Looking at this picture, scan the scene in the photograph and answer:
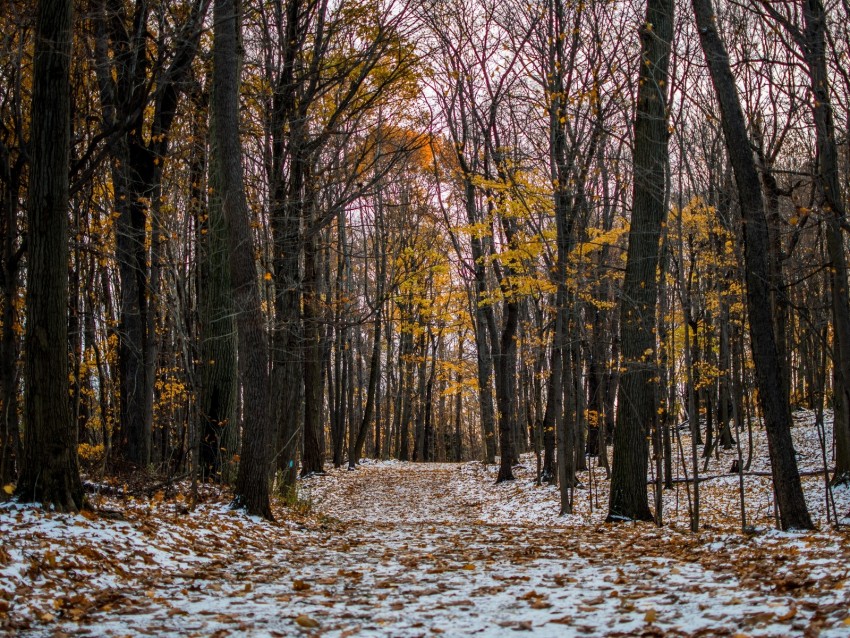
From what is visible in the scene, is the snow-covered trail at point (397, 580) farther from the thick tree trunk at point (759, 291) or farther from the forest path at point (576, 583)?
the thick tree trunk at point (759, 291)

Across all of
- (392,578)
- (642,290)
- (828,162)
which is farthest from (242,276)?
(828,162)

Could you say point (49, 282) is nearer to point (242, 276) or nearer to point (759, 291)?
point (242, 276)

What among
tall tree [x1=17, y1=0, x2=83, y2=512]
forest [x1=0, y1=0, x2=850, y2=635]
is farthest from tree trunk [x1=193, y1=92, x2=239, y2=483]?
tall tree [x1=17, y1=0, x2=83, y2=512]

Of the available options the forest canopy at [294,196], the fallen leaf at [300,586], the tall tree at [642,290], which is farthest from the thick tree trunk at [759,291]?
the fallen leaf at [300,586]

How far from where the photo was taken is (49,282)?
5.87 metres

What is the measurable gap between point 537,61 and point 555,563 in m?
10.1

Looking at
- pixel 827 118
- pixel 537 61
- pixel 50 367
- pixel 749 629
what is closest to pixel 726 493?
pixel 827 118

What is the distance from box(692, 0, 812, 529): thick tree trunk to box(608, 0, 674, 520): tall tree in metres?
1.49

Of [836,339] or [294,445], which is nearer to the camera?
[836,339]

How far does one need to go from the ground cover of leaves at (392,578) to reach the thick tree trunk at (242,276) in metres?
0.59

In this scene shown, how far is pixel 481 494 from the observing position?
1677cm

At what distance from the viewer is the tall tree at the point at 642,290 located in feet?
29.6

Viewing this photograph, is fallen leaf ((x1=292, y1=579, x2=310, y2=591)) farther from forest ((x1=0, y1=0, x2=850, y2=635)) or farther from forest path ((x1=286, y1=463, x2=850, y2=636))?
forest ((x1=0, y1=0, x2=850, y2=635))

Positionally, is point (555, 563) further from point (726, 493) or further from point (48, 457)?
point (726, 493)
